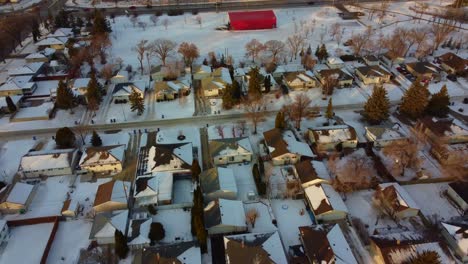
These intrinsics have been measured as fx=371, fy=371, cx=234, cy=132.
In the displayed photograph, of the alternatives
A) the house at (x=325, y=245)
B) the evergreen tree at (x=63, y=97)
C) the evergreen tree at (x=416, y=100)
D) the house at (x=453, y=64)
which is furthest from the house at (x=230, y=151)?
the house at (x=453, y=64)

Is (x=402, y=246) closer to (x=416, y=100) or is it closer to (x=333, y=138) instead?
(x=333, y=138)

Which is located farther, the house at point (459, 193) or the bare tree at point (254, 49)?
the bare tree at point (254, 49)

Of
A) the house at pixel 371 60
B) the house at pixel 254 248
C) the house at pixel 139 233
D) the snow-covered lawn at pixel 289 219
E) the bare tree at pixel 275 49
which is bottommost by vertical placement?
the snow-covered lawn at pixel 289 219

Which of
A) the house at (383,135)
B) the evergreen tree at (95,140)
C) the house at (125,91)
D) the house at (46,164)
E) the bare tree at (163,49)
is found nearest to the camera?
the house at (46,164)

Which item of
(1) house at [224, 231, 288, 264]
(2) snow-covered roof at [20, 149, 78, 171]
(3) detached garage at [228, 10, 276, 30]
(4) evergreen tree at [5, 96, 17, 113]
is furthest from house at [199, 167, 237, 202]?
(3) detached garage at [228, 10, 276, 30]

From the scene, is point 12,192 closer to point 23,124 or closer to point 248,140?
point 23,124

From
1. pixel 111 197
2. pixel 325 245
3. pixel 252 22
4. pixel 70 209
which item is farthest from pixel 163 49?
pixel 325 245

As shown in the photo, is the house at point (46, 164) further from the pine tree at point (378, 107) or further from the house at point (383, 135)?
the pine tree at point (378, 107)
